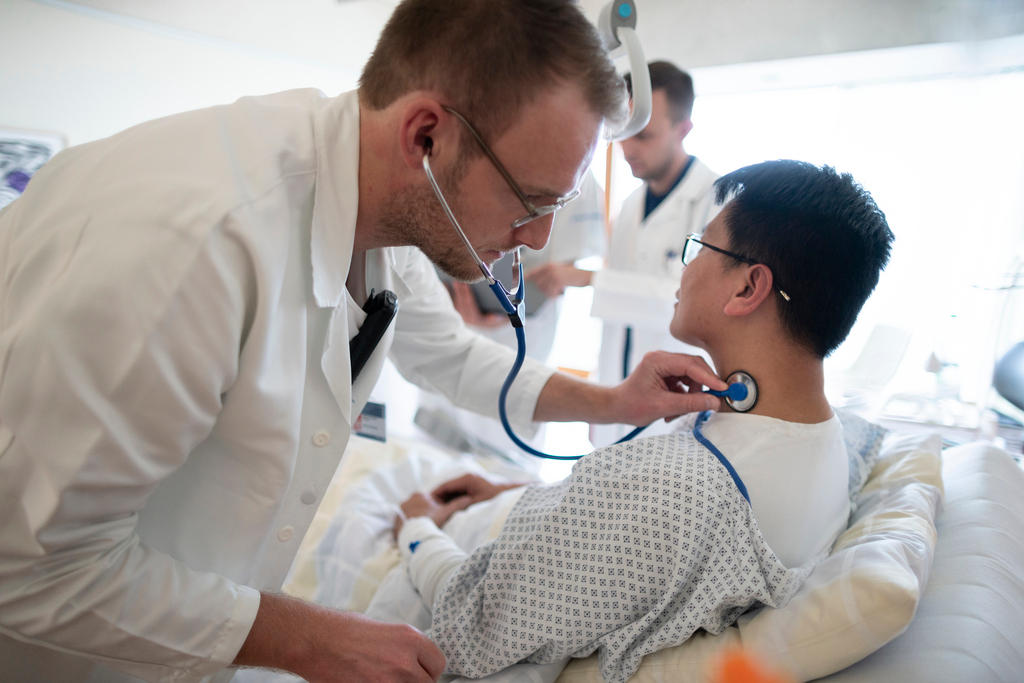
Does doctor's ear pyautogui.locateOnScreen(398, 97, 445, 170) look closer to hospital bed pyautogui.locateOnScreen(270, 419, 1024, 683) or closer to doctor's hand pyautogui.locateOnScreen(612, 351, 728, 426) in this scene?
doctor's hand pyautogui.locateOnScreen(612, 351, 728, 426)

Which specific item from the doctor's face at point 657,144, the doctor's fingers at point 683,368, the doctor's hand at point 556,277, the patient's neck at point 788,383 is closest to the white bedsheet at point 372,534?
the doctor's fingers at point 683,368

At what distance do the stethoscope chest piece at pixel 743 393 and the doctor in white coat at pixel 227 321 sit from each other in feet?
1.51

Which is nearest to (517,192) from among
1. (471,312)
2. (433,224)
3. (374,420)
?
(433,224)

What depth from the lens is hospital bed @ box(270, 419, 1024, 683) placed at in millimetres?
878

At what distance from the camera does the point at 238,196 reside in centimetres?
83

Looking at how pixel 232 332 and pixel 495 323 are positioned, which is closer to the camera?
pixel 232 332

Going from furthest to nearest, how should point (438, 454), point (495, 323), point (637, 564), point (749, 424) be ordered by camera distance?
point (495, 323)
point (438, 454)
point (749, 424)
point (637, 564)

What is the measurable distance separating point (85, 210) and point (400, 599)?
0.96 metres

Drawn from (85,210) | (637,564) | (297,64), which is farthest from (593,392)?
(297,64)

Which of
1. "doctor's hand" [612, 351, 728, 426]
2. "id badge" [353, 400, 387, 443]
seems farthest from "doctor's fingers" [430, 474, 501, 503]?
"doctor's hand" [612, 351, 728, 426]

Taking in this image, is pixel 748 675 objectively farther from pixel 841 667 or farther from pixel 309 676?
pixel 309 676

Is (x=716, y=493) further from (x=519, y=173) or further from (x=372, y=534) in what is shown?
(x=372, y=534)

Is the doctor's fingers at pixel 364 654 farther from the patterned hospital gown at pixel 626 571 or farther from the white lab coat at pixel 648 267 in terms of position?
the white lab coat at pixel 648 267

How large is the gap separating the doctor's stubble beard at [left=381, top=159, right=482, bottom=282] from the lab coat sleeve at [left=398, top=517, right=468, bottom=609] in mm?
611
